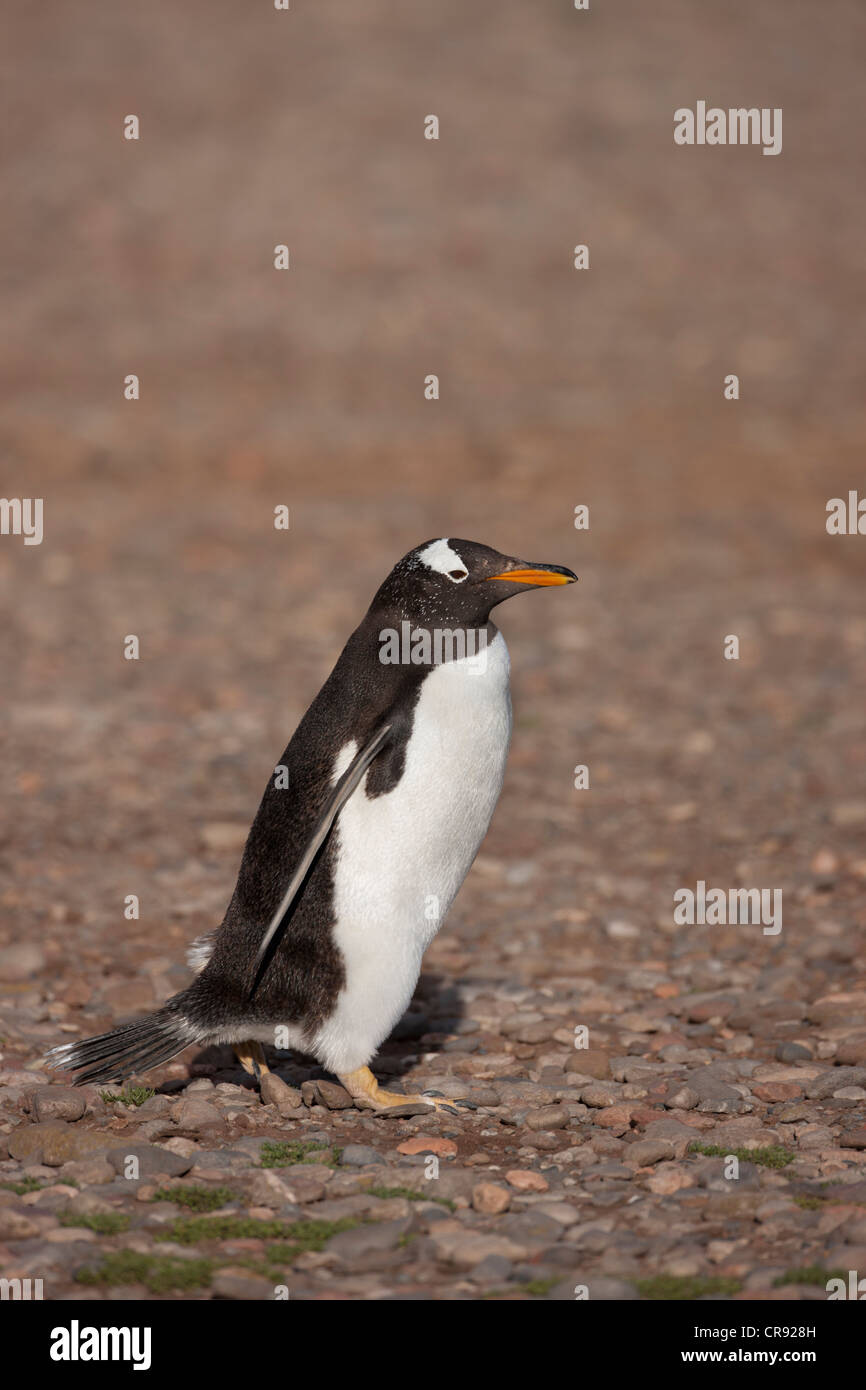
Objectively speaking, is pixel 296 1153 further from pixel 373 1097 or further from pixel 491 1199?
pixel 491 1199

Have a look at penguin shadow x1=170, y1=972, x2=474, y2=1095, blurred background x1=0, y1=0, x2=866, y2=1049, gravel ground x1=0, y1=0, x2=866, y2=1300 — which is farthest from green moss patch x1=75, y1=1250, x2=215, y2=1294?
blurred background x1=0, y1=0, x2=866, y2=1049

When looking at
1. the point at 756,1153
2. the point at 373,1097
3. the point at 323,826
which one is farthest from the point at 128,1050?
the point at 756,1153

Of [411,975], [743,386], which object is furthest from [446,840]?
[743,386]

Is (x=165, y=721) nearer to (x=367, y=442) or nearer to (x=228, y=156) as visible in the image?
(x=367, y=442)

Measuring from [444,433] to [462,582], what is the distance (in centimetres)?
1324

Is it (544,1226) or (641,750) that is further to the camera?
(641,750)

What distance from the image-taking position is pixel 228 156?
2352cm

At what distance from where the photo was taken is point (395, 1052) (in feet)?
20.5

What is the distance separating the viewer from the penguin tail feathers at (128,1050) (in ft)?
17.9

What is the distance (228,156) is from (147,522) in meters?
9.76

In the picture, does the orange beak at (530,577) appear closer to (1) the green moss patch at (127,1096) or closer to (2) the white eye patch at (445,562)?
(2) the white eye patch at (445,562)

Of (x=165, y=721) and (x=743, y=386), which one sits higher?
(x=743, y=386)

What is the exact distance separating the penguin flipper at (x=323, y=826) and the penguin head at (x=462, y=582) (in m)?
0.46

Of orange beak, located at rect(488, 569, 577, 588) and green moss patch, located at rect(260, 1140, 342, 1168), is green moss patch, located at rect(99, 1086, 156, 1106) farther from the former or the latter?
orange beak, located at rect(488, 569, 577, 588)
